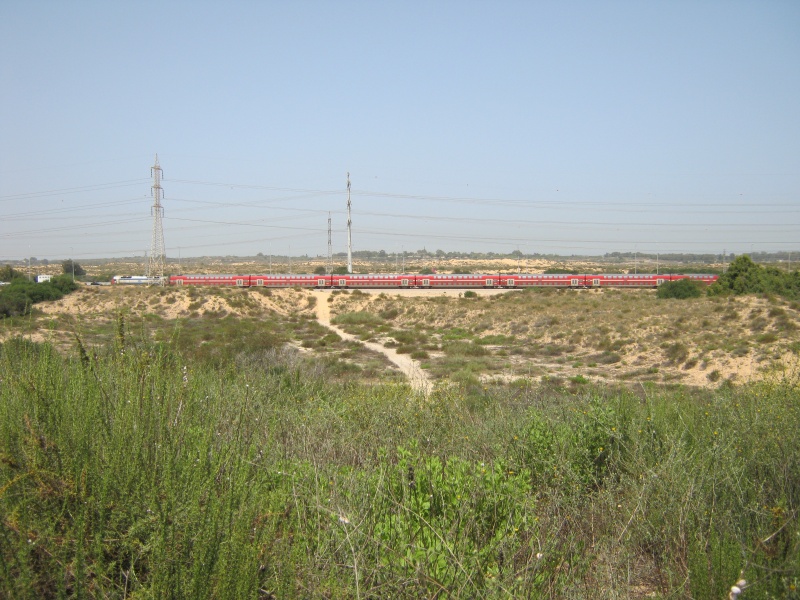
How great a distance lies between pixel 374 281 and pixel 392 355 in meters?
35.8

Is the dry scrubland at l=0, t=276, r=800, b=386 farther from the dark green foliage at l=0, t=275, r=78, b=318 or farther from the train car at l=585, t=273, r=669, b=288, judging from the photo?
the train car at l=585, t=273, r=669, b=288

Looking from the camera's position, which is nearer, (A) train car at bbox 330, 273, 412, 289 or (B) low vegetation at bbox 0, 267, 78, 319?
(B) low vegetation at bbox 0, 267, 78, 319

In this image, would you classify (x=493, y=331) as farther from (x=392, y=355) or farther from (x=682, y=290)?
(x=682, y=290)

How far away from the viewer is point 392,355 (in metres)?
30.8

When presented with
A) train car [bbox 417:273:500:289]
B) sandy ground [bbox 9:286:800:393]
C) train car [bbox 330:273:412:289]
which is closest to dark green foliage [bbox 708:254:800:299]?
sandy ground [bbox 9:286:800:393]

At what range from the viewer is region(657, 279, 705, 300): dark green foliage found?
51.2 metres

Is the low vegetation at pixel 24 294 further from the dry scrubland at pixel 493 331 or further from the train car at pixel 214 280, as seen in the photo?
the train car at pixel 214 280

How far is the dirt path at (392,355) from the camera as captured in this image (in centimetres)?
1667

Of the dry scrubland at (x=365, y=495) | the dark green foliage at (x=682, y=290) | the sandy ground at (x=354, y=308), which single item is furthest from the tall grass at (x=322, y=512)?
the dark green foliage at (x=682, y=290)

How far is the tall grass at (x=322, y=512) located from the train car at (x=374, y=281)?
58565 mm

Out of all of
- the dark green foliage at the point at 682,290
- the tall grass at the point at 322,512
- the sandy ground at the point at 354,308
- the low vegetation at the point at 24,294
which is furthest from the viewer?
the dark green foliage at the point at 682,290

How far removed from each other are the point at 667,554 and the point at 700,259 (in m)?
182

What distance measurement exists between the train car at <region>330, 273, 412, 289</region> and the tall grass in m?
58.6

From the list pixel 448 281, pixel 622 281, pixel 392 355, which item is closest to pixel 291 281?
pixel 448 281
